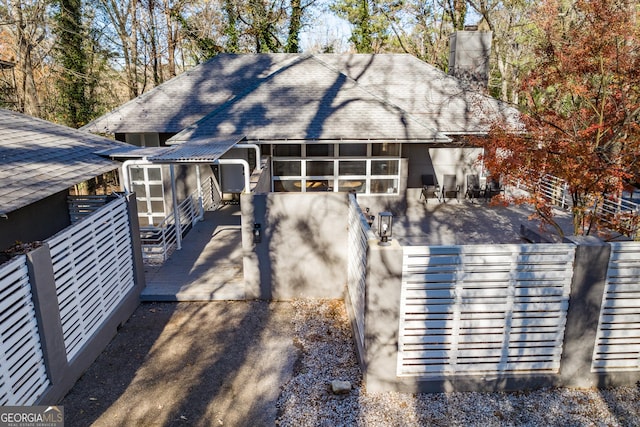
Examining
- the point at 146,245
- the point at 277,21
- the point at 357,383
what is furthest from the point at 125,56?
the point at 357,383

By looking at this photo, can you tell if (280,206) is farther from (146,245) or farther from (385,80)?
(385,80)

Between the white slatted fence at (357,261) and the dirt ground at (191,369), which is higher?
the white slatted fence at (357,261)

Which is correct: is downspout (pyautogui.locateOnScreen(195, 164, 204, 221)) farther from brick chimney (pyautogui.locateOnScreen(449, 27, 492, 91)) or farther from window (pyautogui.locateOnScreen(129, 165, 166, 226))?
brick chimney (pyautogui.locateOnScreen(449, 27, 492, 91))

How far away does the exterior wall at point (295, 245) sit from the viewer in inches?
290

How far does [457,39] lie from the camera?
1552cm

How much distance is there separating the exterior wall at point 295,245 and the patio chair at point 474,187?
803 cm

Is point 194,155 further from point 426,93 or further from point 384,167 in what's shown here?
point 426,93

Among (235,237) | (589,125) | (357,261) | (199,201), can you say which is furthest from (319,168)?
(589,125)

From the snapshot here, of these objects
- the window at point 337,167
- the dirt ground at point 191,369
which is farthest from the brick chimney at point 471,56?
the dirt ground at point 191,369

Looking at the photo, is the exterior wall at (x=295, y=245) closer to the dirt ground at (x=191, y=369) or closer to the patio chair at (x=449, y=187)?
the dirt ground at (x=191, y=369)

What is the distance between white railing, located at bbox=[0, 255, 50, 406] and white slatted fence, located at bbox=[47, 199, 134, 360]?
22.1 inches

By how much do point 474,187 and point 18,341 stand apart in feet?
43.1

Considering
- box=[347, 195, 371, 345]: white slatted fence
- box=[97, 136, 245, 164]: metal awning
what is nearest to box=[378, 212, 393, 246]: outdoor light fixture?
box=[347, 195, 371, 345]: white slatted fence

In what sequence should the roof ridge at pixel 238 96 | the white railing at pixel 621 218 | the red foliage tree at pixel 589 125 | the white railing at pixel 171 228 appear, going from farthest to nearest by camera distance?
1. the roof ridge at pixel 238 96
2. the white railing at pixel 171 228
3. the white railing at pixel 621 218
4. the red foliage tree at pixel 589 125
